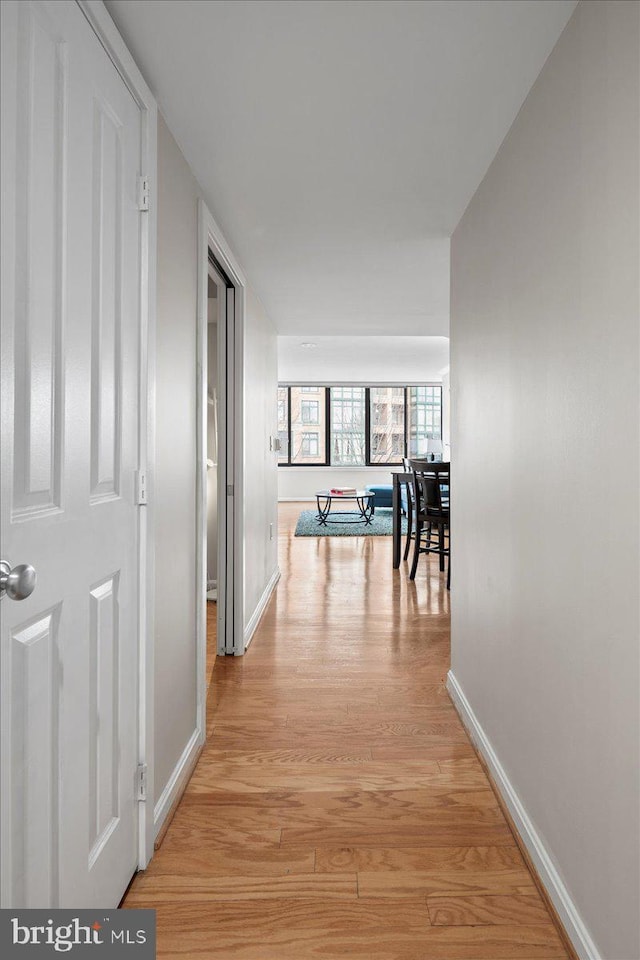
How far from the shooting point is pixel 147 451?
1.71 meters

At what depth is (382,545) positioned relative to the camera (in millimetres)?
7434

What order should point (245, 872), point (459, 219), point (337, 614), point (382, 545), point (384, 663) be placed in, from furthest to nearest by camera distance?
point (382, 545), point (337, 614), point (384, 663), point (459, 219), point (245, 872)

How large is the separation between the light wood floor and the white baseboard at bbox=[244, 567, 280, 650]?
1.10 ft

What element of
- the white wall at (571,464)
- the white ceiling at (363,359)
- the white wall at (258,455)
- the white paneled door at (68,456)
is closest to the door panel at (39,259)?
the white paneled door at (68,456)

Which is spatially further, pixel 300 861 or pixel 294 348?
pixel 294 348

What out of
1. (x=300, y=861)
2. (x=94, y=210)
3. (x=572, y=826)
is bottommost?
(x=300, y=861)

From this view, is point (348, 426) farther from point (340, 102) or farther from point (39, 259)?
point (39, 259)

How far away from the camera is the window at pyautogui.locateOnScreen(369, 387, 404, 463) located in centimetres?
1195

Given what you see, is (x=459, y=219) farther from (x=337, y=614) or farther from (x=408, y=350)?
(x=408, y=350)

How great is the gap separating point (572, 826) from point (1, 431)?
1554 mm

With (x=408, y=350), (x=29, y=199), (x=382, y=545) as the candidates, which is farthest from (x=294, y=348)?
(x=29, y=199)

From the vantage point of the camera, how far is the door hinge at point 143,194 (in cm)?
165

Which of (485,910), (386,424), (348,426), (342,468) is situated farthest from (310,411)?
(485,910)

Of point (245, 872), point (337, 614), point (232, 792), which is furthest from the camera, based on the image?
point (337, 614)
